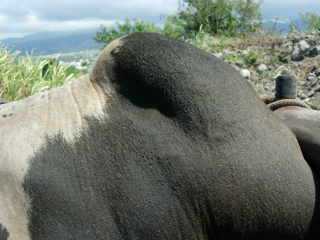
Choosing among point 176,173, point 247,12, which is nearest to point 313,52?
point 176,173

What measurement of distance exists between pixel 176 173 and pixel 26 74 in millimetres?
7393

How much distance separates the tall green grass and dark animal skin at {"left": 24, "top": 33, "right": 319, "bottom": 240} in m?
6.11

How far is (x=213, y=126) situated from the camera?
84.0 inches

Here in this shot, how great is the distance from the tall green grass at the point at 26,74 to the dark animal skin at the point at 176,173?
6.11m

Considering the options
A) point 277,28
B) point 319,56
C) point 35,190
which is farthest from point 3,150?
point 277,28

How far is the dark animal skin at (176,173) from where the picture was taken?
2.04m

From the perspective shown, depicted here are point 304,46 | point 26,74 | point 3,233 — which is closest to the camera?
point 3,233

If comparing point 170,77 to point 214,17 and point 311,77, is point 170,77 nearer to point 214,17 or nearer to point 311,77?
point 311,77

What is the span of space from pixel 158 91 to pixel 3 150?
457 mm

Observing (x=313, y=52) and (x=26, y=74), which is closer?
(x=26, y=74)

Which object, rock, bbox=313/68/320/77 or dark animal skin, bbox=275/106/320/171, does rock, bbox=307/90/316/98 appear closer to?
rock, bbox=313/68/320/77

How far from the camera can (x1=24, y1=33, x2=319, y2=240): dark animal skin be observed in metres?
2.04

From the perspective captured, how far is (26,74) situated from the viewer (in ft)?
30.4

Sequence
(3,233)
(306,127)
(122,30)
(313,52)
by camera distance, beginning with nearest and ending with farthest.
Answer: (3,233) → (306,127) → (313,52) → (122,30)
